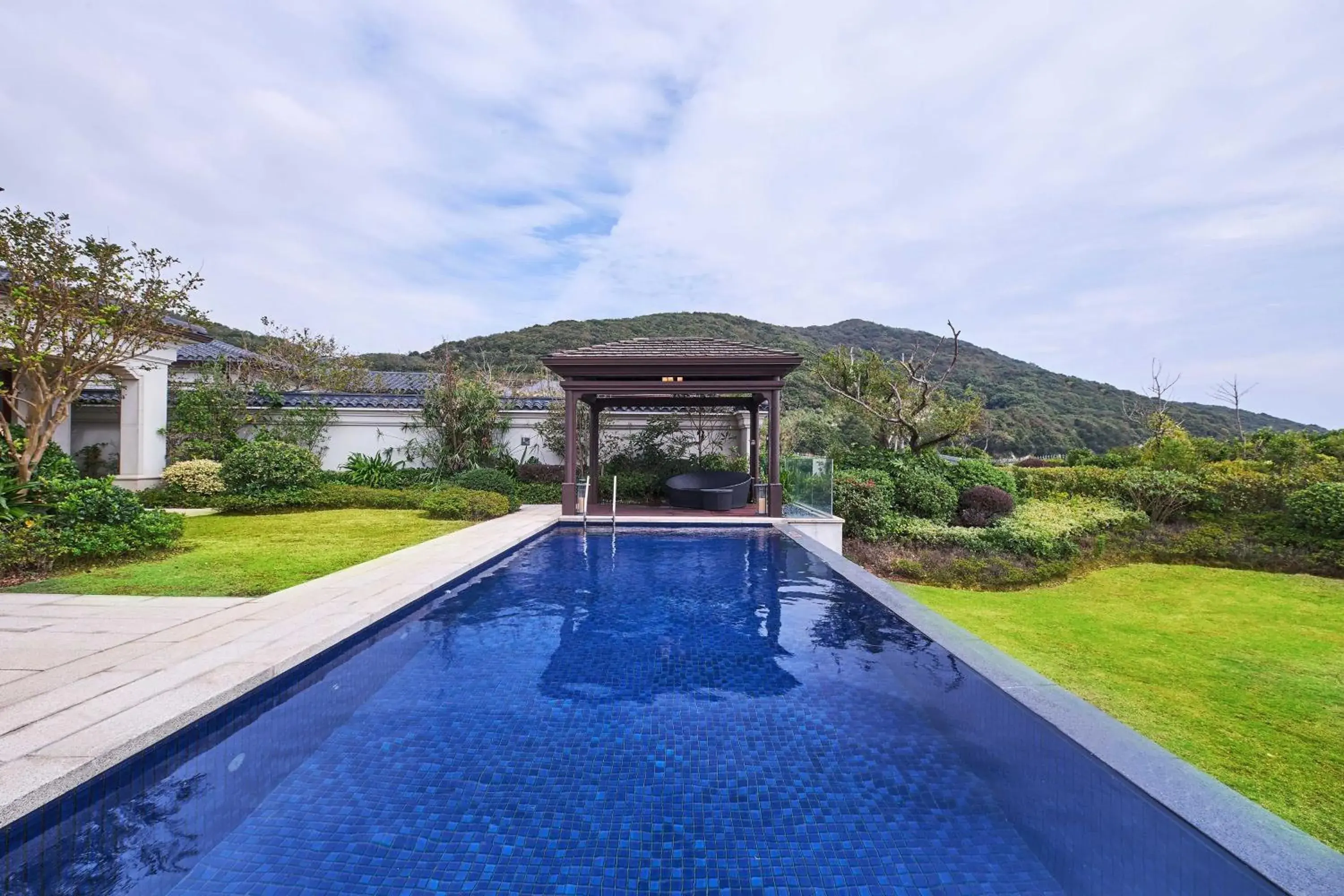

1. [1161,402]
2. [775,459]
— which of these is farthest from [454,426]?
[1161,402]

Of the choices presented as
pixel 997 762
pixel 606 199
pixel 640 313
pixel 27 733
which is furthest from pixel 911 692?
pixel 640 313

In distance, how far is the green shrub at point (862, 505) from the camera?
9594 mm

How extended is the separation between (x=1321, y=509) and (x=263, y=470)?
1749cm

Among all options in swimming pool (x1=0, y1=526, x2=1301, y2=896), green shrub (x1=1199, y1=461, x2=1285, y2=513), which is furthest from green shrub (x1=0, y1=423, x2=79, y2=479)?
green shrub (x1=1199, y1=461, x2=1285, y2=513)

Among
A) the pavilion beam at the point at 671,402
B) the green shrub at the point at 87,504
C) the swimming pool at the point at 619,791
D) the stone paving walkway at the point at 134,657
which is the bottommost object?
the swimming pool at the point at 619,791

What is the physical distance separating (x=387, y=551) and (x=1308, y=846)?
24.8 feet

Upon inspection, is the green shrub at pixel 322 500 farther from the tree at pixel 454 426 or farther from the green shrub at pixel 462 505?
the tree at pixel 454 426

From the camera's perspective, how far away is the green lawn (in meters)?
2.85

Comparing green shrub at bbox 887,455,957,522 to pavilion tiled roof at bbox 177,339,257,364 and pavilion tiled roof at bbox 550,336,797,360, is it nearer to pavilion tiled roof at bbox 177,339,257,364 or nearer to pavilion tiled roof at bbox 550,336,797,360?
pavilion tiled roof at bbox 550,336,797,360

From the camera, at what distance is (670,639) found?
14.1 ft

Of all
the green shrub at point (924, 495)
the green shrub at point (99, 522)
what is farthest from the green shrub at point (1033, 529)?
the green shrub at point (99, 522)

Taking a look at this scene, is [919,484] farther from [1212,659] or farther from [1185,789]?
[1185,789]

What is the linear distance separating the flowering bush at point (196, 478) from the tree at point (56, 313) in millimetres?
2995

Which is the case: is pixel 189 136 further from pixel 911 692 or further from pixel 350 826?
pixel 911 692
